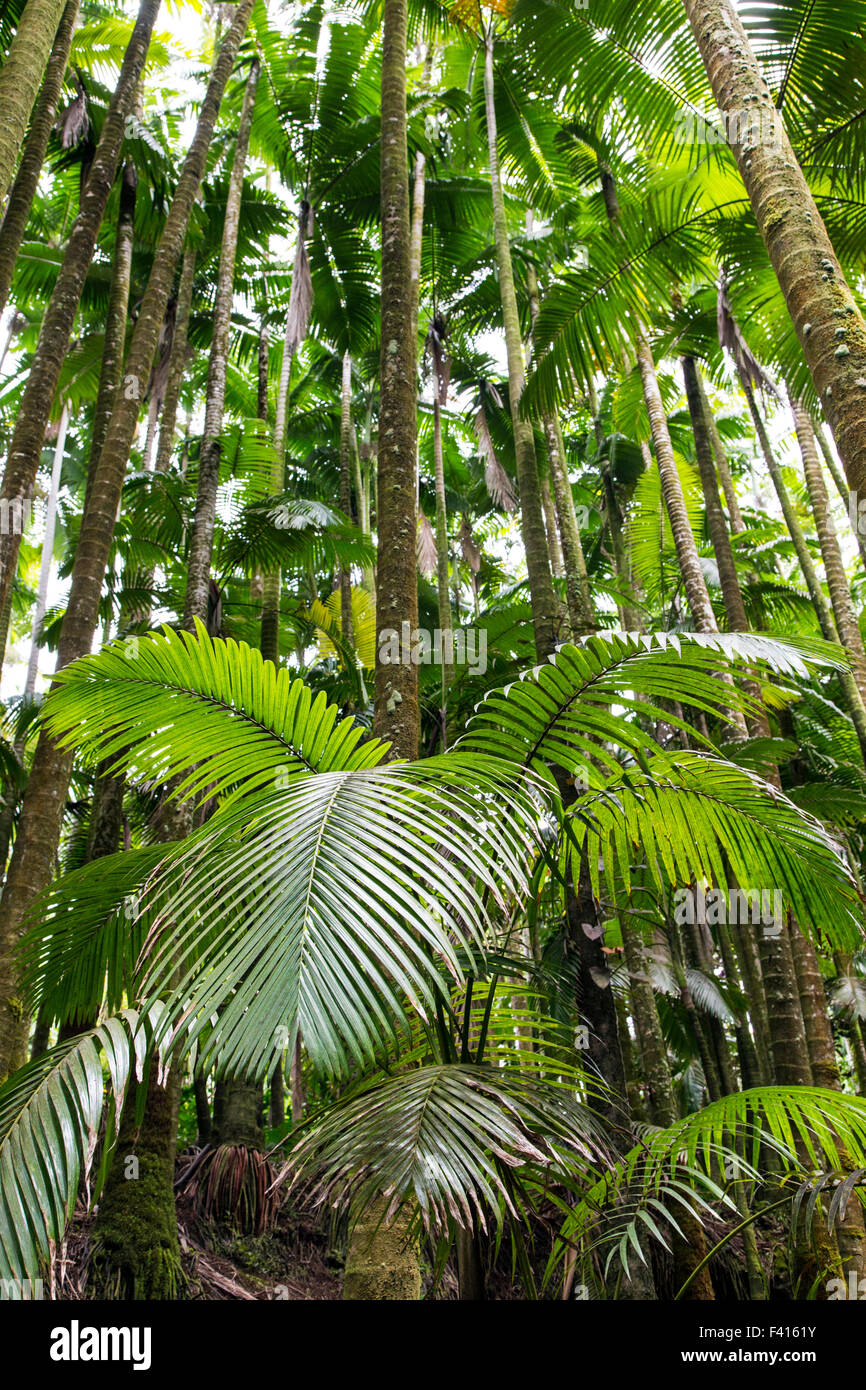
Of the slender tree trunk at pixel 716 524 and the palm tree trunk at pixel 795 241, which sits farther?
the slender tree trunk at pixel 716 524

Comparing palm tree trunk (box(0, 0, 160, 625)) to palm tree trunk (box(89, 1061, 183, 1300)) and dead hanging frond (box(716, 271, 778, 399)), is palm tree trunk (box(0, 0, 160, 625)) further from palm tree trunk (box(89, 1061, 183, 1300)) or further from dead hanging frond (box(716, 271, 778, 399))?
dead hanging frond (box(716, 271, 778, 399))

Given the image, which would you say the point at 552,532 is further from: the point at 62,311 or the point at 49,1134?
the point at 49,1134

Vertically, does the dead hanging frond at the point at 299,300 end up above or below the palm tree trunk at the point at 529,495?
above

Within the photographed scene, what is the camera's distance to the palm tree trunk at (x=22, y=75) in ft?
12.2

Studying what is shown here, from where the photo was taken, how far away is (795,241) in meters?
2.56

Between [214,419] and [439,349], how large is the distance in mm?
4151

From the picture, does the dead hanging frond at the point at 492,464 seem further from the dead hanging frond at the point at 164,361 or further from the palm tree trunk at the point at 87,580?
the palm tree trunk at the point at 87,580

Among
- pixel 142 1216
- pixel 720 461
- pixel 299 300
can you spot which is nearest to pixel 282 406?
pixel 299 300

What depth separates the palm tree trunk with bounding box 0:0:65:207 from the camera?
371 cm

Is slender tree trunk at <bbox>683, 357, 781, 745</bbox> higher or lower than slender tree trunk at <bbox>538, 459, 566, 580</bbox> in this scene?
lower

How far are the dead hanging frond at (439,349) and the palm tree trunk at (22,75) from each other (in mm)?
6363

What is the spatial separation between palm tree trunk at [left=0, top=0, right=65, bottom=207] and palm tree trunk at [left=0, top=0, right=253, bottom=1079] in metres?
1.90

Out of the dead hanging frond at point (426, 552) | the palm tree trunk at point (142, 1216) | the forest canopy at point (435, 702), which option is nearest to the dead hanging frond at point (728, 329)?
the forest canopy at point (435, 702)

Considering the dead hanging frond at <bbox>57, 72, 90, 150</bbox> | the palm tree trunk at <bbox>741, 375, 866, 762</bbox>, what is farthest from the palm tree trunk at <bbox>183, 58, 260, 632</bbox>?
the palm tree trunk at <bbox>741, 375, 866, 762</bbox>
